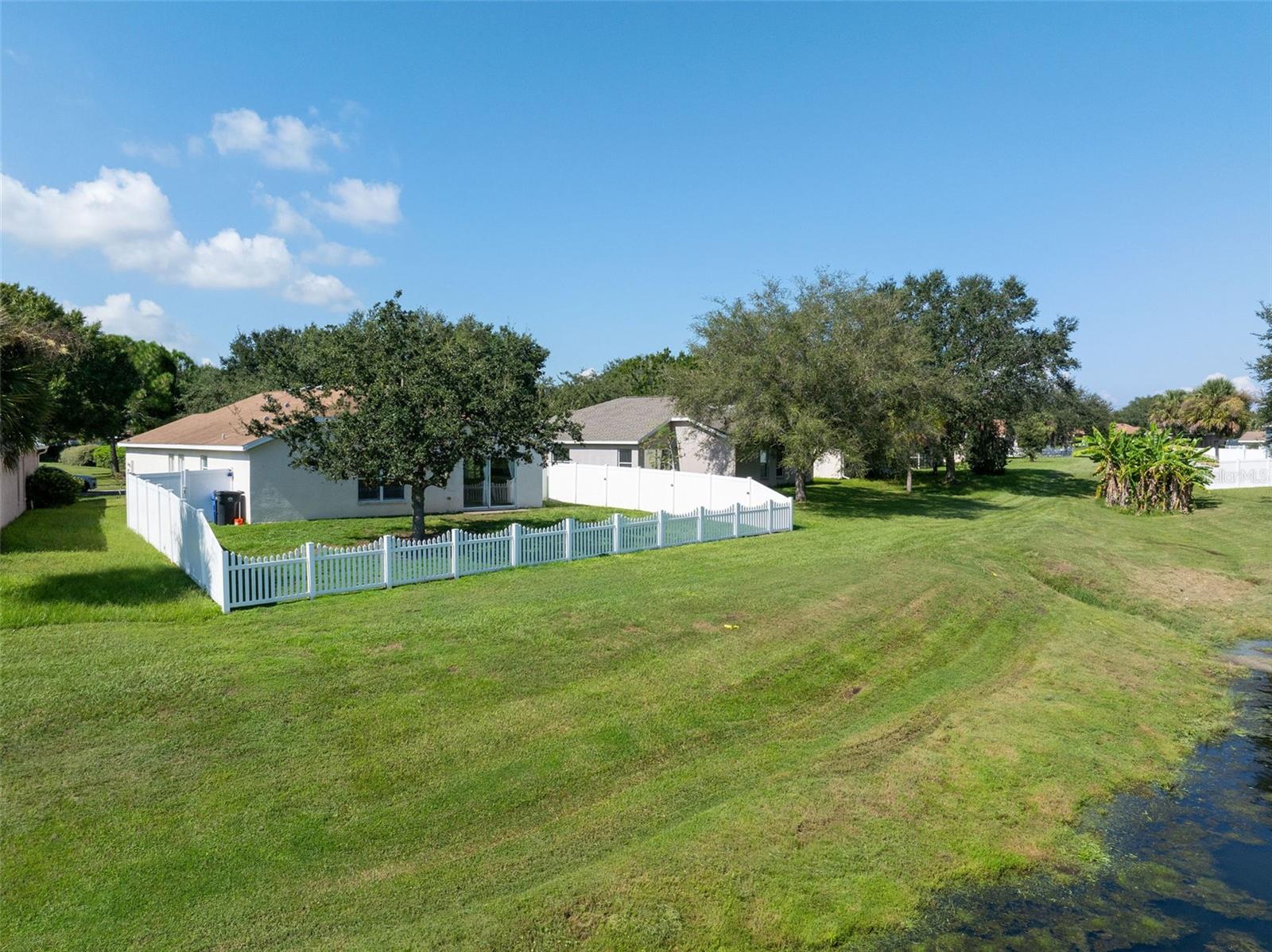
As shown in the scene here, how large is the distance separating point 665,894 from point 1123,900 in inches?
147

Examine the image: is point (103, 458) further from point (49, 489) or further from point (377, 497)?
point (377, 497)

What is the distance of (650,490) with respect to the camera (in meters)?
26.4

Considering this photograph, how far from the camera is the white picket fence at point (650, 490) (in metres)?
23.8

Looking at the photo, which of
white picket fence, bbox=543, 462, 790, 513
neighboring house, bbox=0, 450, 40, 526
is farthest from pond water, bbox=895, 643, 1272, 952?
neighboring house, bbox=0, 450, 40, 526

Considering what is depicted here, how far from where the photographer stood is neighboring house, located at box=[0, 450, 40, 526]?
1934 cm

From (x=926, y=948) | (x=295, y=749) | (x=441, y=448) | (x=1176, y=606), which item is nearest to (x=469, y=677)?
(x=295, y=749)

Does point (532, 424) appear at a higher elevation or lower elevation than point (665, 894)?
higher

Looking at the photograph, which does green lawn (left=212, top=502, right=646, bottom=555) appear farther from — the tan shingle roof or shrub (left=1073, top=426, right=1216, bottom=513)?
shrub (left=1073, top=426, right=1216, bottom=513)

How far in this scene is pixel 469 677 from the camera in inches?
373

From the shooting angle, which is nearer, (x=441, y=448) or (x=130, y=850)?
(x=130, y=850)

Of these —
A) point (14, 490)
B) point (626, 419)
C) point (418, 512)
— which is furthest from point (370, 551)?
point (626, 419)

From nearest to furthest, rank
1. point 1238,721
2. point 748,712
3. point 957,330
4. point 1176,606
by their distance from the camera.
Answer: point 748,712 → point 1238,721 → point 1176,606 → point 957,330

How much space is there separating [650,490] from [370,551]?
13.9m

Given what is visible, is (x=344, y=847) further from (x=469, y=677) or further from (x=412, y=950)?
(x=469, y=677)
